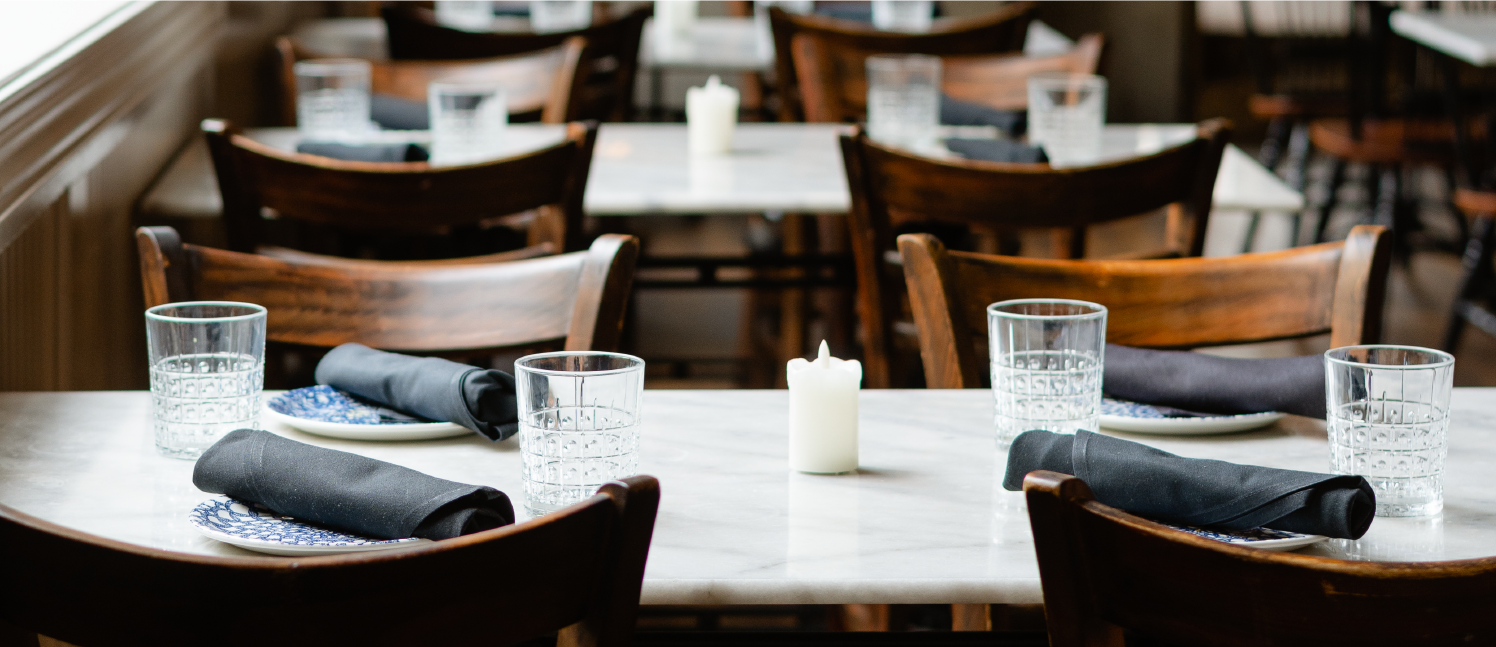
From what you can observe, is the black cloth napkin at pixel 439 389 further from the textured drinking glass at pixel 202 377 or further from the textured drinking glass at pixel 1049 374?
the textured drinking glass at pixel 1049 374

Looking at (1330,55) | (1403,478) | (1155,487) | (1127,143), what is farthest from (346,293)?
(1330,55)

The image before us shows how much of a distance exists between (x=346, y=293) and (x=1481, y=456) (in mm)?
975

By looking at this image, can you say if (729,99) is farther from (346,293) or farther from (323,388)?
(323,388)

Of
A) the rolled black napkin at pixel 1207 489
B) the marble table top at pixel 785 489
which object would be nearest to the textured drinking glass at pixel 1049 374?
the marble table top at pixel 785 489

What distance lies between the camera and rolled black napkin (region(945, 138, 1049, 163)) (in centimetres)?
216

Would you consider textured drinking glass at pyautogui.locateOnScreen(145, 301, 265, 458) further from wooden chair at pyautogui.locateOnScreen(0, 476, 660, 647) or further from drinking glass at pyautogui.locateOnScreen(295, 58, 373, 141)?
drinking glass at pyautogui.locateOnScreen(295, 58, 373, 141)

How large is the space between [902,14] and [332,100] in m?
2.08

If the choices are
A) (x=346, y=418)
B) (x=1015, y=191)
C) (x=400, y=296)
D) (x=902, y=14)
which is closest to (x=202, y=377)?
(x=346, y=418)

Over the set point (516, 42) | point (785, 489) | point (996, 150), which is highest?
point (516, 42)

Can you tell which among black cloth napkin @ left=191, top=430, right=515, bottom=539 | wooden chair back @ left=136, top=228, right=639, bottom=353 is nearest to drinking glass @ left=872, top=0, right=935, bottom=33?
wooden chair back @ left=136, top=228, right=639, bottom=353

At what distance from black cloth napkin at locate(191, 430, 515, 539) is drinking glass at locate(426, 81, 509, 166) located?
152cm

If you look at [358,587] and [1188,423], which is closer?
[358,587]

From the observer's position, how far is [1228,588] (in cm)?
75

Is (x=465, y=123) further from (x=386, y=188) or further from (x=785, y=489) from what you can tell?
(x=785, y=489)
